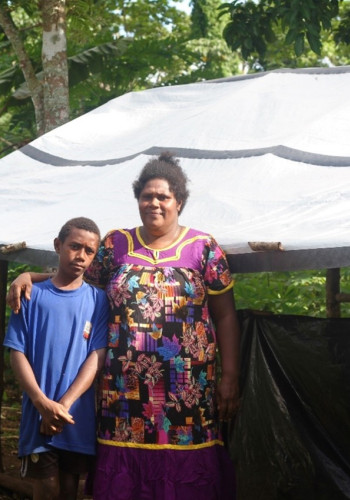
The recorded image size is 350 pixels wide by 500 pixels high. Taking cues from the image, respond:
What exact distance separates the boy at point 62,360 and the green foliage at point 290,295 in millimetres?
2772

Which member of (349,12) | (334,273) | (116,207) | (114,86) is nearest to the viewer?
(116,207)

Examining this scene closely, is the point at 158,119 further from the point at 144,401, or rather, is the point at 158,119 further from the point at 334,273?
the point at 144,401

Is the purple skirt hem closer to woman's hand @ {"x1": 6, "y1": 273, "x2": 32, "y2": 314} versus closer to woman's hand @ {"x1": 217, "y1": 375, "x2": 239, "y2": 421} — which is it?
woman's hand @ {"x1": 217, "y1": 375, "x2": 239, "y2": 421}

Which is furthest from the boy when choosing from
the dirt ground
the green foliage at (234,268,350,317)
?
the green foliage at (234,268,350,317)

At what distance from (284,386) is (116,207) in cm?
120

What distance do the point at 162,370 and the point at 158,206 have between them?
2.14 ft

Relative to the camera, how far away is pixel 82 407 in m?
3.29

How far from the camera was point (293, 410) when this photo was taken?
3.73m

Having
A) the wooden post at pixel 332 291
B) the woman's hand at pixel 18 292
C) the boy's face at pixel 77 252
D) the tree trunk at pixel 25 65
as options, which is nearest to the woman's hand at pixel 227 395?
the boy's face at pixel 77 252

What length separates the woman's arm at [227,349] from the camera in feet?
10.9

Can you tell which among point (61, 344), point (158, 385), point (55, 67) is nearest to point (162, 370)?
point (158, 385)

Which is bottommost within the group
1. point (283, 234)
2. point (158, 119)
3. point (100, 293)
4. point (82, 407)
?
point (82, 407)

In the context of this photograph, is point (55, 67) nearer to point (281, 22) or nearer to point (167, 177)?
point (281, 22)

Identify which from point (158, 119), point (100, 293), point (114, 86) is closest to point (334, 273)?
point (158, 119)
